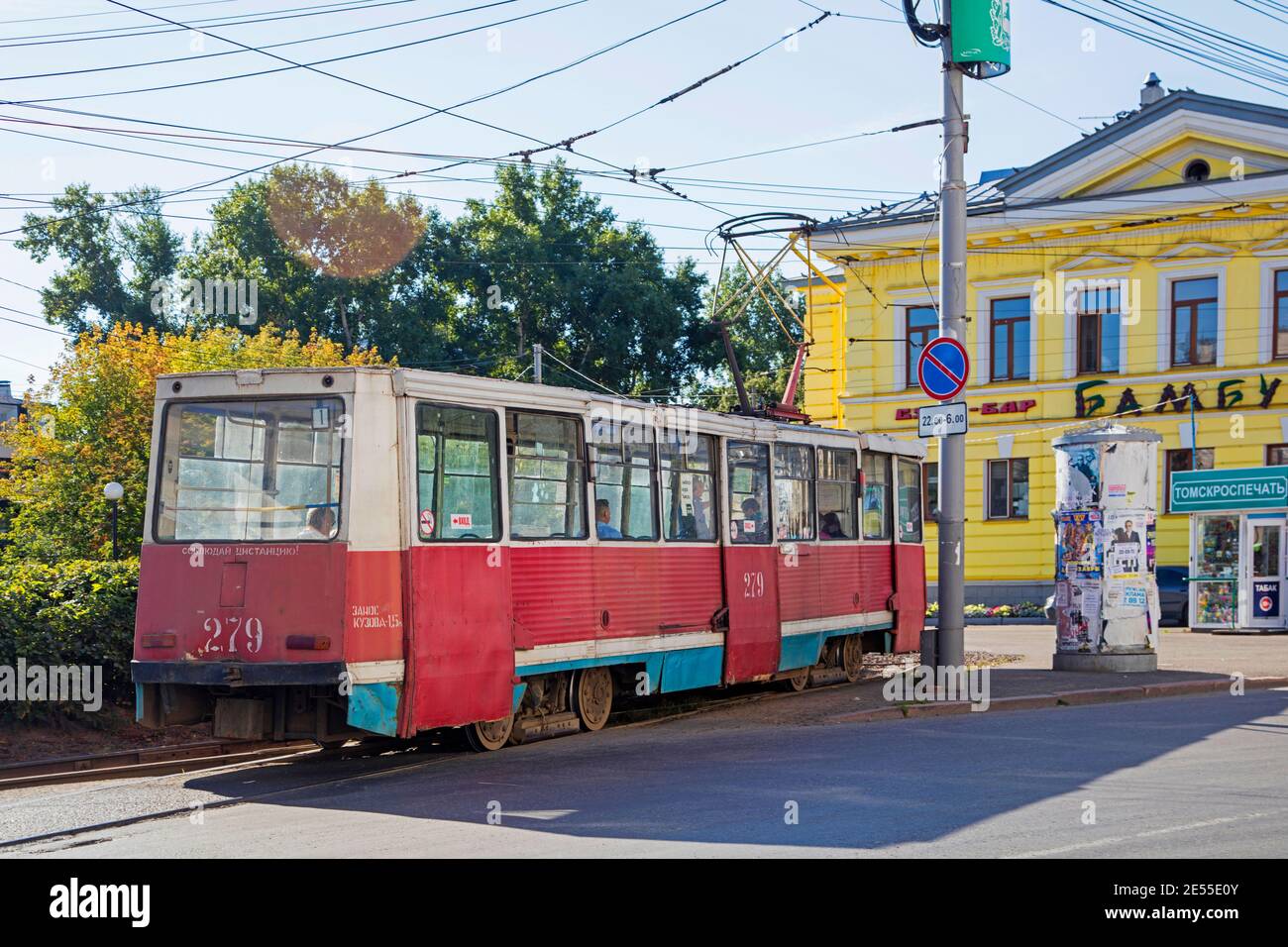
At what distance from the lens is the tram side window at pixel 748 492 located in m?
17.0

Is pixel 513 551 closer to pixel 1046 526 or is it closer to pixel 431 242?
pixel 1046 526

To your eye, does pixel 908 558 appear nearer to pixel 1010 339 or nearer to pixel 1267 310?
pixel 1267 310

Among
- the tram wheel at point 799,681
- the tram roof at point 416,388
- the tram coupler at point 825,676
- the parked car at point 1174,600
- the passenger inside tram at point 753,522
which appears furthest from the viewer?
the parked car at point 1174,600

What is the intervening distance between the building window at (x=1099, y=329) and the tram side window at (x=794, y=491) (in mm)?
21339

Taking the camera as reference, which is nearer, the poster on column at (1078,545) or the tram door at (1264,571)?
the poster on column at (1078,545)

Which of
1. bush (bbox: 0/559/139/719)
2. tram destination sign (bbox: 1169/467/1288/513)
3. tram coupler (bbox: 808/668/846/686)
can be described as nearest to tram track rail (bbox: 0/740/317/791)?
bush (bbox: 0/559/139/719)

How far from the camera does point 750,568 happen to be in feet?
56.2

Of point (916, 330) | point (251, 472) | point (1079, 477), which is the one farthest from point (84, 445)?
point (251, 472)

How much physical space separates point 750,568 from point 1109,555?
5.44m

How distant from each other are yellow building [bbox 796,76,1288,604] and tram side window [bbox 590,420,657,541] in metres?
20.5

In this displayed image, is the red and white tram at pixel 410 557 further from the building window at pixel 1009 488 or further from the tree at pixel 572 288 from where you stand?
the tree at pixel 572 288

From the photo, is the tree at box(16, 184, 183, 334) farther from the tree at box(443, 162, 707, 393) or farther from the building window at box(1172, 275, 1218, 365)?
the building window at box(1172, 275, 1218, 365)

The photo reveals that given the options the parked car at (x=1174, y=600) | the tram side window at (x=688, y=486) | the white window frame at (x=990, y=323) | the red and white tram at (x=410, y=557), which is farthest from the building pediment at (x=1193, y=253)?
the red and white tram at (x=410, y=557)
